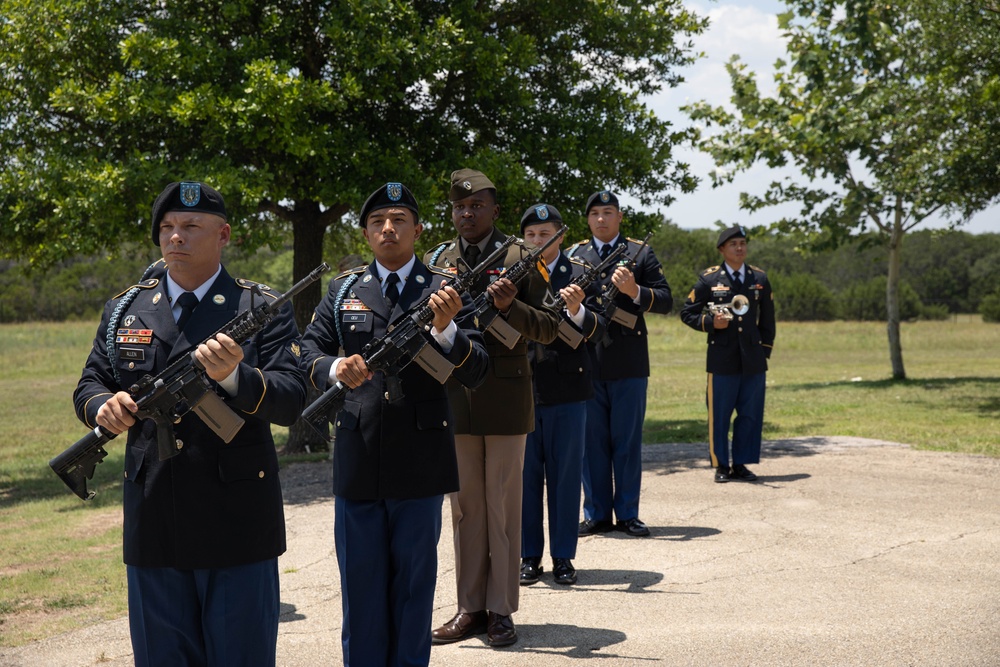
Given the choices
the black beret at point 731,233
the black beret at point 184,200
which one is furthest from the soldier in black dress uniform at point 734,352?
the black beret at point 184,200

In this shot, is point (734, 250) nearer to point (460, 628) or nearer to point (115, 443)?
point (460, 628)

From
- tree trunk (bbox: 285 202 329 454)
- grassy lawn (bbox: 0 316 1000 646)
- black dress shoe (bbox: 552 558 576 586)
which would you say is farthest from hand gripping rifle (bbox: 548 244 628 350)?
tree trunk (bbox: 285 202 329 454)

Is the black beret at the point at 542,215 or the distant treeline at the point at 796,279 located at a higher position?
the distant treeline at the point at 796,279

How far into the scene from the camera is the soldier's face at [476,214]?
18.7 ft

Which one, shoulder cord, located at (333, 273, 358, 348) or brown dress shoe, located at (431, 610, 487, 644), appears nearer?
shoulder cord, located at (333, 273, 358, 348)

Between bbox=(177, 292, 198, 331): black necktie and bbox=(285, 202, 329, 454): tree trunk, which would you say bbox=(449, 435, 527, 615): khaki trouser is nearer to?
Result: bbox=(177, 292, 198, 331): black necktie

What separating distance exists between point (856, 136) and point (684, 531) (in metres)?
12.6

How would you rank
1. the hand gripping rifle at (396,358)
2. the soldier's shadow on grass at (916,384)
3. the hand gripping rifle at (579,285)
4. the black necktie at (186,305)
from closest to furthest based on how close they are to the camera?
the black necktie at (186,305) → the hand gripping rifle at (396,358) → the hand gripping rifle at (579,285) → the soldier's shadow on grass at (916,384)

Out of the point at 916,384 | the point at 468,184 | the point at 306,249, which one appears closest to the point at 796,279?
the point at 916,384

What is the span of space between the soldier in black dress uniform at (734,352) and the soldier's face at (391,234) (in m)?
6.06

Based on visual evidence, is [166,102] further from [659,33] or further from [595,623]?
[595,623]

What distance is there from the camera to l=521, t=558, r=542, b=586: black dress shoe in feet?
22.6

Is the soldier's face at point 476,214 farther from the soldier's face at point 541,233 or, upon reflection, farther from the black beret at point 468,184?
the soldier's face at point 541,233

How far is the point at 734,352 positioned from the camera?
10430 mm
